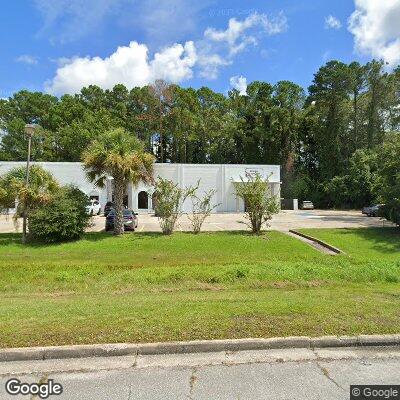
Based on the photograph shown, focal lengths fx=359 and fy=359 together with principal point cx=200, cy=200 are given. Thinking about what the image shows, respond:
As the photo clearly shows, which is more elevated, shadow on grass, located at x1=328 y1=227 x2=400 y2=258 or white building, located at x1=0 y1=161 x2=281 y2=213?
white building, located at x1=0 y1=161 x2=281 y2=213

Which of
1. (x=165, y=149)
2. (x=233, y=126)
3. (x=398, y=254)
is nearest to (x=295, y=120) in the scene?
(x=233, y=126)

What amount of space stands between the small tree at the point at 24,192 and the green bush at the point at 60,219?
38 centimetres

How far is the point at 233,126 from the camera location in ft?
171

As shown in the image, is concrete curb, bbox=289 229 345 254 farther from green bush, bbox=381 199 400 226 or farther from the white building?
the white building

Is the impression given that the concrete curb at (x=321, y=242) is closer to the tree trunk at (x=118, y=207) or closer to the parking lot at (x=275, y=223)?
the parking lot at (x=275, y=223)

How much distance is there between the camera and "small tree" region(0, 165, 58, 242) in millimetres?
16984

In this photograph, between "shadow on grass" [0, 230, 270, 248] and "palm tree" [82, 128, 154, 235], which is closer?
"shadow on grass" [0, 230, 270, 248]

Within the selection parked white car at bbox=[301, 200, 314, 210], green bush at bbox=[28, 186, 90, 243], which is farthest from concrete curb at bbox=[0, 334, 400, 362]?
parked white car at bbox=[301, 200, 314, 210]

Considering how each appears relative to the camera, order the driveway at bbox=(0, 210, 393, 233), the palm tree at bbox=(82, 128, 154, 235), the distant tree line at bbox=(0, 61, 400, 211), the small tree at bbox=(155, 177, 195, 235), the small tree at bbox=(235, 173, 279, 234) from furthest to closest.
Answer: the distant tree line at bbox=(0, 61, 400, 211) → the driveway at bbox=(0, 210, 393, 233) → the small tree at bbox=(155, 177, 195, 235) → the small tree at bbox=(235, 173, 279, 234) → the palm tree at bbox=(82, 128, 154, 235)

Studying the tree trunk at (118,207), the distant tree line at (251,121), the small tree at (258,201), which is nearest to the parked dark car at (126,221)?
the tree trunk at (118,207)

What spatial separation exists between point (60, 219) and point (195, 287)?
942 centimetres

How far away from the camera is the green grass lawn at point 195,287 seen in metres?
5.22

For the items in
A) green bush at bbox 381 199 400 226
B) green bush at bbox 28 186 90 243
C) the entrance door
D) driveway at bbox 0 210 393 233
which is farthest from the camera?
the entrance door

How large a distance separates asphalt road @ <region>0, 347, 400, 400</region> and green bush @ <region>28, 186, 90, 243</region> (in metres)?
12.9
